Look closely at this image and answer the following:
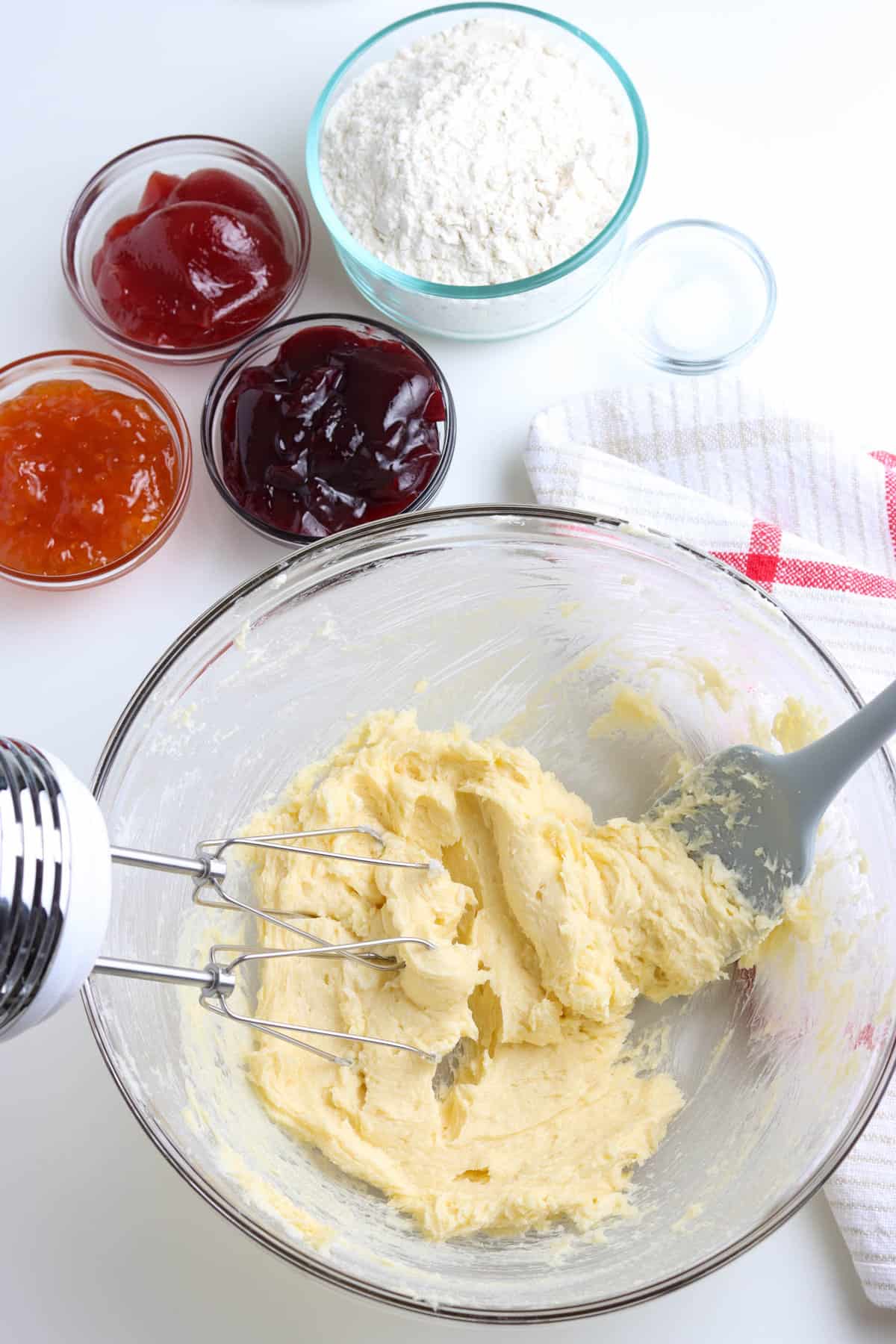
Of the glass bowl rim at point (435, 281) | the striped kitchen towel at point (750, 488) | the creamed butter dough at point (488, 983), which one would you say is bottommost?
the creamed butter dough at point (488, 983)

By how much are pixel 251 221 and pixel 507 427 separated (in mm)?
485

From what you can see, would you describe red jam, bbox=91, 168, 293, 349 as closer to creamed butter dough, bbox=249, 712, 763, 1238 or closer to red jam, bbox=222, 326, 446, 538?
red jam, bbox=222, 326, 446, 538

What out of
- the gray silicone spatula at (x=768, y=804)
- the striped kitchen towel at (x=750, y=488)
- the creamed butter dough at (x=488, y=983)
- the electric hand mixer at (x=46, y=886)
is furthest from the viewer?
the striped kitchen towel at (x=750, y=488)

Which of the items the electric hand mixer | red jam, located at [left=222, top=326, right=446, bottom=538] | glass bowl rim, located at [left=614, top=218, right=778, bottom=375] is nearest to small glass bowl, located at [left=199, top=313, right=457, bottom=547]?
red jam, located at [left=222, top=326, right=446, bottom=538]

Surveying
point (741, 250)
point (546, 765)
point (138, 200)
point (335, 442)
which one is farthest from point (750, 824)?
point (138, 200)

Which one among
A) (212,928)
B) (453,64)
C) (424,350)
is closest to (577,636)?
(424,350)

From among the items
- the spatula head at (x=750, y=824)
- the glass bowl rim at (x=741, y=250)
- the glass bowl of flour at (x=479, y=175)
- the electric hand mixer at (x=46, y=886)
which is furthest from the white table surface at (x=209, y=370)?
the electric hand mixer at (x=46, y=886)

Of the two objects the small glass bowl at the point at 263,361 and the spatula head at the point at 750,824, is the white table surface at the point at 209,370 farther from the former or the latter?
the spatula head at the point at 750,824

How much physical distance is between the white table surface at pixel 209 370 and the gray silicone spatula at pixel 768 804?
0.45 meters

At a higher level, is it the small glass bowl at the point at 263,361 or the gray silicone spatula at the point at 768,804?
the small glass bowl at the point at 263,361

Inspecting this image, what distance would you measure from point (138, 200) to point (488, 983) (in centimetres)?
128

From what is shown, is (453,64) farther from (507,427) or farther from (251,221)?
(507,427)

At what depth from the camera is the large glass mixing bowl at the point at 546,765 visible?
129 cm

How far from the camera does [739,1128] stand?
4.52ft
